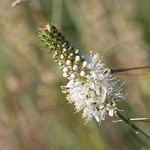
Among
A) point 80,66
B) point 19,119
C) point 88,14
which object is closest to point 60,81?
point 19,119

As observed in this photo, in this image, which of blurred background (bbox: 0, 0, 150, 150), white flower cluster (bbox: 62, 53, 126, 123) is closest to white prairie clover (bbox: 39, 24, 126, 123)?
white flower cluster (bbox: 62, 53, 126, 123)

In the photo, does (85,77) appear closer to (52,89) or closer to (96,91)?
(96,91)

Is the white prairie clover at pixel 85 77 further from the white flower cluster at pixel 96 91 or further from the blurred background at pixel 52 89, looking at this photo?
the blurred background at pixel 52 89

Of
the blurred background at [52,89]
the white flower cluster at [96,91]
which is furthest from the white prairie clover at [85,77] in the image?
the blurred background at [52,89]

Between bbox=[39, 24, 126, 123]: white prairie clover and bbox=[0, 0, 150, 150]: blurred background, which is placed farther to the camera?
bbox=[0, 0, 150, 150]: blurred background

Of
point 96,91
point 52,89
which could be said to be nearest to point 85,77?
point 96,91

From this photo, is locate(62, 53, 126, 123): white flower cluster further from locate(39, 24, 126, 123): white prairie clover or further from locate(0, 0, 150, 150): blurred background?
locate(0, 0, 150, 150): blurred background

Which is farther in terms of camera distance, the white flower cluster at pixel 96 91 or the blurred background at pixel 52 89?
the blurred background at pixel 52 89
